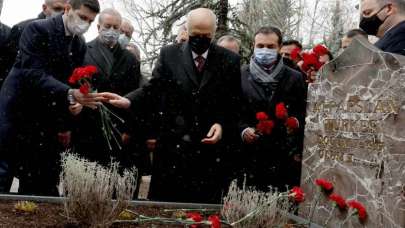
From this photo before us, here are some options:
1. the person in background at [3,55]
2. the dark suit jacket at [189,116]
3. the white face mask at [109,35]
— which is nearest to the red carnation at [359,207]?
the dark suit jacket at [189,116]

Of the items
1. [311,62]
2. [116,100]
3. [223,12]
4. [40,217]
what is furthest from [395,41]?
[223,12]

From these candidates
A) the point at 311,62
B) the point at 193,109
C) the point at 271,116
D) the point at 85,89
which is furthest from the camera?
the point at 271,116

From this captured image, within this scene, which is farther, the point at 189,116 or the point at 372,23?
the point at 189,116

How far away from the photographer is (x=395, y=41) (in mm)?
3633

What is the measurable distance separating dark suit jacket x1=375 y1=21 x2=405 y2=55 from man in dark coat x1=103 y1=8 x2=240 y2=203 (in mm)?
1306

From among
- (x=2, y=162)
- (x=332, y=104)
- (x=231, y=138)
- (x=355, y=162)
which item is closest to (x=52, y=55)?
(x=2, y=162)

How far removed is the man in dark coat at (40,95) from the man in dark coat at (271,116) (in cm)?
151

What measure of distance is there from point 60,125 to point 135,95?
72 centimetres

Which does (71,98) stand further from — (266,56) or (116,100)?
(266,56)

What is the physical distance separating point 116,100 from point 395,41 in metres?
2.19

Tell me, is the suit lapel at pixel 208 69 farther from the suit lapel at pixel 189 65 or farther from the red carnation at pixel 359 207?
the red carnation at pixel 359 207

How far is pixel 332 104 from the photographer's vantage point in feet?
Result: 12.4

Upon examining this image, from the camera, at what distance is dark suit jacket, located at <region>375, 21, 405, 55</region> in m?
3.62

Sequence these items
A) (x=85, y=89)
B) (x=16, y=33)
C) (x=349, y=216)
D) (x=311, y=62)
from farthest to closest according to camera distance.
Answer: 1. (x=16, y=33)
2. (x=311, y=62)
3. (x=85, y=89)
4. (x=349, y=216)
